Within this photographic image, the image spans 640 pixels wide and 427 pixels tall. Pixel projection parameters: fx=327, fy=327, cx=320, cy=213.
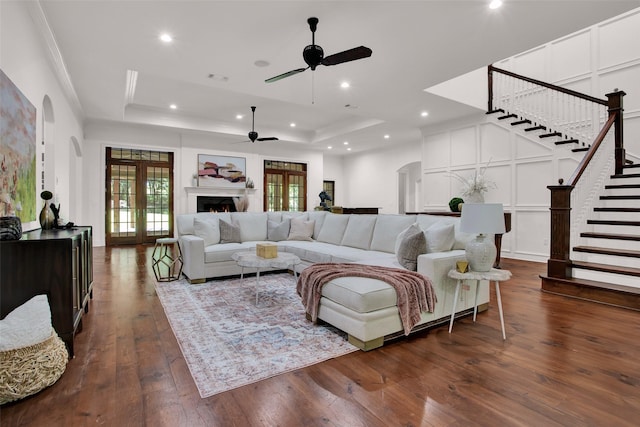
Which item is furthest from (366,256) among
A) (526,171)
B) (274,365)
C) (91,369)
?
(526,171)

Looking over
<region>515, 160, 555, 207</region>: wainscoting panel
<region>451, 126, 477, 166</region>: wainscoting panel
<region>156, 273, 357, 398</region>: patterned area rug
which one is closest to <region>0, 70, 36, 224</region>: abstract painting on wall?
<region>156, 273, 357, 398</region>: patterned area rug

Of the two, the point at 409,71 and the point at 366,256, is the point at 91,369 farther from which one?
the point at 409,71

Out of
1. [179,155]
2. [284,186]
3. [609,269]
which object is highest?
[179,155]

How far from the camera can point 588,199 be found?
4.71 meters

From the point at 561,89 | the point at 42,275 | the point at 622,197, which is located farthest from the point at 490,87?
the point at 42,275

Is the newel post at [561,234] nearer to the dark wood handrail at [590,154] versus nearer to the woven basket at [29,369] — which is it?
the dark wood handrail at [590,154]

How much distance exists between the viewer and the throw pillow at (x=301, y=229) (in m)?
5.33

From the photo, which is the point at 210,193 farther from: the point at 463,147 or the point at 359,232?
the point at 463,147

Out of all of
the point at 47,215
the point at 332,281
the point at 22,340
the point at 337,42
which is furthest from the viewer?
the point at 337,42

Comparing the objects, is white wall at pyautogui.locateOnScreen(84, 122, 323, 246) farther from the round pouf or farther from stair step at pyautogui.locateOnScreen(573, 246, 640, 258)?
stair step at pyautogui.locateOnScreen(573, 246, 640, 258)

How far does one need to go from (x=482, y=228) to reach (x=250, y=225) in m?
3.60

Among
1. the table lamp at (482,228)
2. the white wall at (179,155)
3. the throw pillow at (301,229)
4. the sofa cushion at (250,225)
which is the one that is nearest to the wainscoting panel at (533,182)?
the throw pillow at (301,229)

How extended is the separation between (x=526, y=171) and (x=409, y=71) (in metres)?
3.30

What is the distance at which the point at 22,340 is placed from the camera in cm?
175
